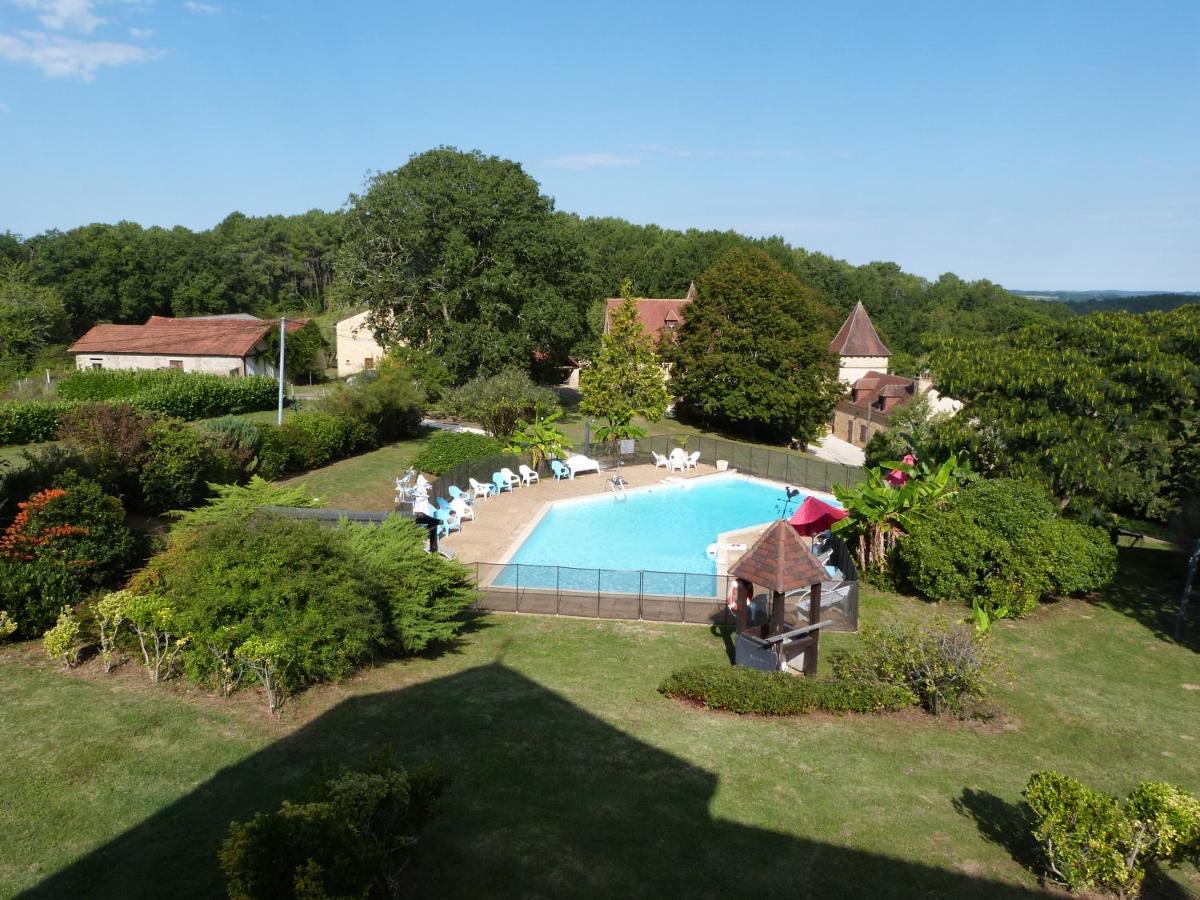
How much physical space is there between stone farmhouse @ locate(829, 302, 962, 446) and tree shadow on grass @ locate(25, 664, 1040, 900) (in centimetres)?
4801

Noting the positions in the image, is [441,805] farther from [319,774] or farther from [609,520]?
[609,520]

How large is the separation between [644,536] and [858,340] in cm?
4566

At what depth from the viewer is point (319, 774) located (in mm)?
7121

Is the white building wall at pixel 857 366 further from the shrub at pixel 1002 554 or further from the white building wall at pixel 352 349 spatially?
the shrub at pixel 1002 554

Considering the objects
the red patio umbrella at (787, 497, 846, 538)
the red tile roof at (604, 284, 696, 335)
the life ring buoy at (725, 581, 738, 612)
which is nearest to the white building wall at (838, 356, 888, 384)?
the red tile roof at (604, 284, 696, 335)

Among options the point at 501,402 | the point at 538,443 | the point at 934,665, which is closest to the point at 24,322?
the point at 501,402

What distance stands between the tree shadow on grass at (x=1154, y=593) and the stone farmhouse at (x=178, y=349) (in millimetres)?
43788

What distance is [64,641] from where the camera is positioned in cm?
1139

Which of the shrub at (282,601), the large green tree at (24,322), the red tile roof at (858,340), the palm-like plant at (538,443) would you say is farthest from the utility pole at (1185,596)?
the large green tree at (24,322)

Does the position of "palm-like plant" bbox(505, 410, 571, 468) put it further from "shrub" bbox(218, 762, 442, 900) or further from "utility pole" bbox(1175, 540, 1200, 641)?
"shrub" bbox(218, 762, 442, 900)

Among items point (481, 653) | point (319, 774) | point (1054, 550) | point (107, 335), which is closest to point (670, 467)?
point (1054, 550)

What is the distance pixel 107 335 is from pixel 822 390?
44.6 m

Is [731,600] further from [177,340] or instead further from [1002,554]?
[177,340]

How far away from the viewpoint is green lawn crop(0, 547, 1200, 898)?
7172 millimetres
